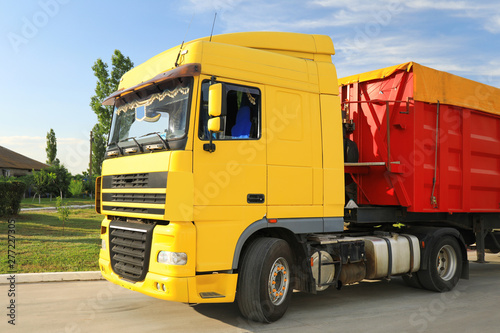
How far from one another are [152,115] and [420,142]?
13.8 ft

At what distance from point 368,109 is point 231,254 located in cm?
381

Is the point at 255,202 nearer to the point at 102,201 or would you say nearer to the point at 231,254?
the point at 231,254

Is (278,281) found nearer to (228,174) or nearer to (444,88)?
(228,174)

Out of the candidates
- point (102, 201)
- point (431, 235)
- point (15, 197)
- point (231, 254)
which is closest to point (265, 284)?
point (231, 254)

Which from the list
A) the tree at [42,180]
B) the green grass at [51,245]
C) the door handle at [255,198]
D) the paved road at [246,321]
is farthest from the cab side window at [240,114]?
the tree at [42,180]

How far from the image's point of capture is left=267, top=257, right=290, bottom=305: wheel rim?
17.9 ft

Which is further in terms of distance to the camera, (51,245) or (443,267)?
(51,245)

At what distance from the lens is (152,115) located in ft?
17.8

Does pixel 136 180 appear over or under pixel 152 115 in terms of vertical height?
under

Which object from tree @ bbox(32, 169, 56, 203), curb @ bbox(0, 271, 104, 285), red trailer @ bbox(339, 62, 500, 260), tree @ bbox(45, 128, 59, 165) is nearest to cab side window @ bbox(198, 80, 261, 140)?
red trailer @ bbox(339, 62, 500, 260)

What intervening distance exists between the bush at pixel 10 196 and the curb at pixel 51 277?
9.84m

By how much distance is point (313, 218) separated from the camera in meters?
5.95

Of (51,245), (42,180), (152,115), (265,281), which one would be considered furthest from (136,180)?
(42,180)

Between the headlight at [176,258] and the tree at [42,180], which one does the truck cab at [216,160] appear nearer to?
the headlight at [176,258]
